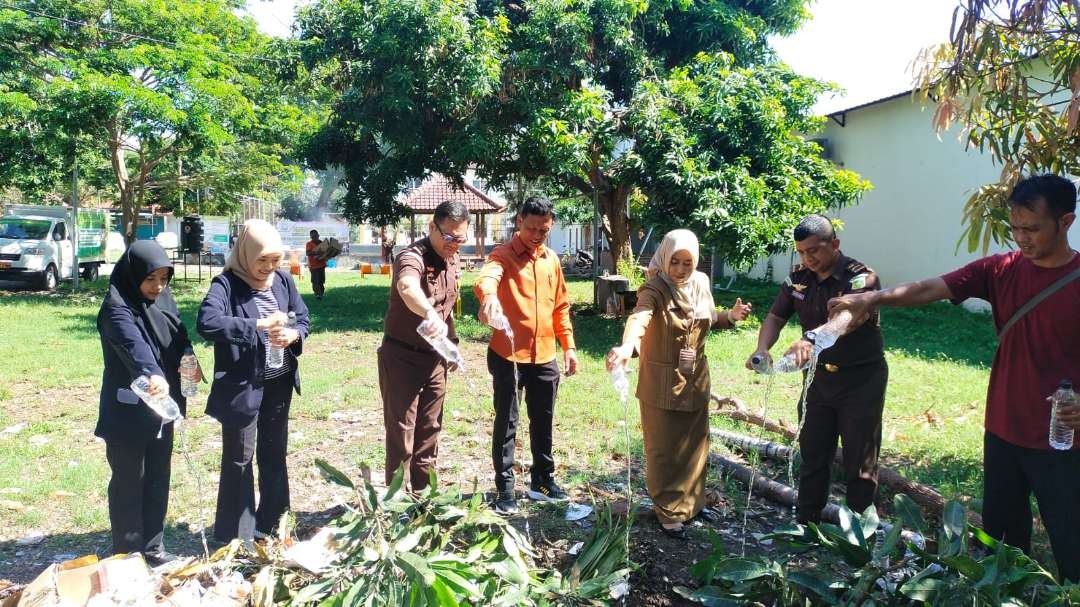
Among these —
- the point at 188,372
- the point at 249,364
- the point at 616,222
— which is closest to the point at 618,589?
the point at 249,364

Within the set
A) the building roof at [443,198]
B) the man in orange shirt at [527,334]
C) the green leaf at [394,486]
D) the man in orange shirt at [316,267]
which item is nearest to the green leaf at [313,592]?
the green leaf at [394,486]

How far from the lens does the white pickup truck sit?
15.8 m

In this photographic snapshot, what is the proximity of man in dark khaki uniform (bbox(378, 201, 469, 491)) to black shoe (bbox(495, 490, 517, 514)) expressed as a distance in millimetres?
468

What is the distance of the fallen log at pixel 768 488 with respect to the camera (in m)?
3.76

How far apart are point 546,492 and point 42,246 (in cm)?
1676

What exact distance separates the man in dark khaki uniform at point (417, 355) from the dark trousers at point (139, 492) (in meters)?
1.02

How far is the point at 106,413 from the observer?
3068 millimetres

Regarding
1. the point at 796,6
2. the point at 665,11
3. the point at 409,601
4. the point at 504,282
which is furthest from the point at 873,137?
the point at 409,601

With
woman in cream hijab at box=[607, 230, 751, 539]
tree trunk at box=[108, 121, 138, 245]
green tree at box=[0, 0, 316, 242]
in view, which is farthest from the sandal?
tree trunk at box=[108, 121, 138, 245]

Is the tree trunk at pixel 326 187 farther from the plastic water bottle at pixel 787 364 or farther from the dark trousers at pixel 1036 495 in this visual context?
the dark trousers at pixel 1036 495

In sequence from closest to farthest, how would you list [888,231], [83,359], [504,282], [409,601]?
[409,601] < [504,282] < [83,359] < [888,231]

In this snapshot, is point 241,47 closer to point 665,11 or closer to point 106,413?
point 665,11

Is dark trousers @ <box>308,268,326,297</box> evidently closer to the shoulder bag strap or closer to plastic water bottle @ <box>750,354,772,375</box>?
plastic water bottle @ <box>750,354,772,375</box>

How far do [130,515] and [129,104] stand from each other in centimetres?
1202
